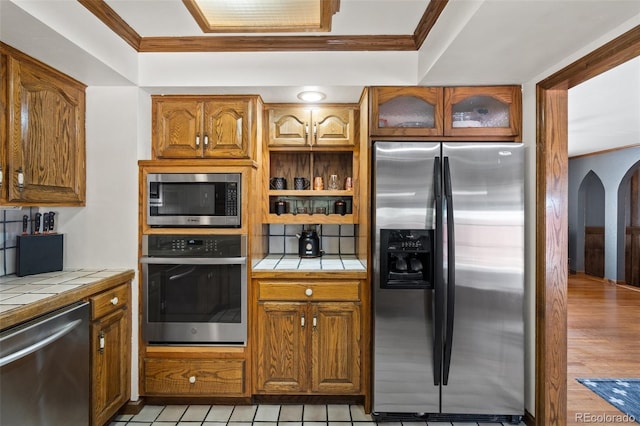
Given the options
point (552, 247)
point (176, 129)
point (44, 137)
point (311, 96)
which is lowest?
point (552, 247)

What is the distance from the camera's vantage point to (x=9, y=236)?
2.13m

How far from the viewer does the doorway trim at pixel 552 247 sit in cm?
210

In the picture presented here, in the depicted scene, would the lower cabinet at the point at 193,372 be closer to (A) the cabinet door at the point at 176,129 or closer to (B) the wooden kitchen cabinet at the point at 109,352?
(B) the wooden kitchen cabinet at the point at 109,352

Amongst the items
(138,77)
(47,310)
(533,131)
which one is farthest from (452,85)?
(47,310)

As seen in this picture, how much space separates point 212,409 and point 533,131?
2.67 m

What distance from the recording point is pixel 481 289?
2205 millimetres

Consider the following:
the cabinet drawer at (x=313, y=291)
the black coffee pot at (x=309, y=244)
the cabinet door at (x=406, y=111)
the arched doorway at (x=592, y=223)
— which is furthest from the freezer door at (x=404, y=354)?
the arched doorway at (x=592, y=223)

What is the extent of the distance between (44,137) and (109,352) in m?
1.27

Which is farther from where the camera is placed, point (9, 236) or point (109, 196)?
point (109, 196)

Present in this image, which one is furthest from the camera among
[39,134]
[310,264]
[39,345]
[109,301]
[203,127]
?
[310,264]

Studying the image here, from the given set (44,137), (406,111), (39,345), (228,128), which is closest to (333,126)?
(406,111)

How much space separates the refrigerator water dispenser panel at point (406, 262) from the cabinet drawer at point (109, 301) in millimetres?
1606

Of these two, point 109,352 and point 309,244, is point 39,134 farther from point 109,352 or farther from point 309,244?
point 309,244

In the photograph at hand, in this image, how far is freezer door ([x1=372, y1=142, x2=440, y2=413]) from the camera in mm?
2201
